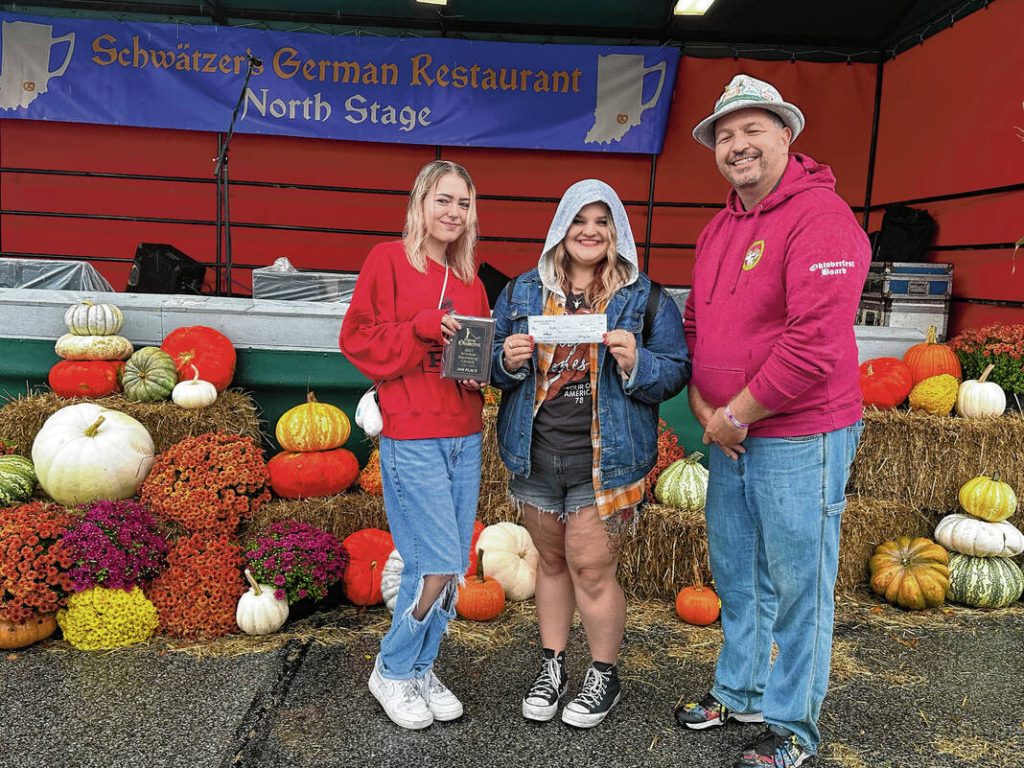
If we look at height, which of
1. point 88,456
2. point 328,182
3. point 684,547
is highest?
point 328,182

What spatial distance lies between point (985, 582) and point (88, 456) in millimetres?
4156

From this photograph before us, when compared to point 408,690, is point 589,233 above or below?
above

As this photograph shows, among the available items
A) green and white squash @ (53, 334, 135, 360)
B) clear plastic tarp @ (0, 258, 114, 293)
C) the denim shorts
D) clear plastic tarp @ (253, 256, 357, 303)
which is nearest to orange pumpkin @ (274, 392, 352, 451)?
green and white squash @ (53, 334, 135, 360)

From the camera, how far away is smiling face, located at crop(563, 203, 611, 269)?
7.73 feet

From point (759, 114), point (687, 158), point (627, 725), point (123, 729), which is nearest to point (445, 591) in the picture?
point (627, 725)

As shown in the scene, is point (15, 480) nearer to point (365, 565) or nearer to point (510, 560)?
point (365, 565)

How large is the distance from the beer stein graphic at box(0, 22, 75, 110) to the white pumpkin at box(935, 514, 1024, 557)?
310 inches

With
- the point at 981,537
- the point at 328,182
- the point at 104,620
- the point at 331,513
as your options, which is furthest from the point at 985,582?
the point at 328,182

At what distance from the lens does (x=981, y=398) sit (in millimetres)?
3980

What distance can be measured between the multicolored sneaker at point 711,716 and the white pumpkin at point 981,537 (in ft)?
6.16

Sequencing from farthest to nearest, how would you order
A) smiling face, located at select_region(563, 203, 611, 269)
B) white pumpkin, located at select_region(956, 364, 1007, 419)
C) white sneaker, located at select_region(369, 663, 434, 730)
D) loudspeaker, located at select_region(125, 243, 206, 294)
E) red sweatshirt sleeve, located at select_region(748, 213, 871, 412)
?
1. loudspeaker, located at select_region(125, 243, 206, 294)
2. white pumpkin, located at select_region(956, 364, 1007, 419)
3. white sneaker, located at select_region(369, 663, 434, 730)
4. smiling face, located at select_region(563, 203, 611, 269)
5. red sweatshirt sleeve, located at select_region(748, 213, 871, 412)

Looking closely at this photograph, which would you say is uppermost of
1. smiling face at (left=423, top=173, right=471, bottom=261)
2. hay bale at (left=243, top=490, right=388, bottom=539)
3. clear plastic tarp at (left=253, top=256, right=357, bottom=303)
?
smiling face at (left=423, top=173, right=471, bottom=261)

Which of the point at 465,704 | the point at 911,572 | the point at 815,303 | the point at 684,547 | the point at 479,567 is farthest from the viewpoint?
the point at 911,572

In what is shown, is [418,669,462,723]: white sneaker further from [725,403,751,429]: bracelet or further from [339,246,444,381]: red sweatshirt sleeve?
[725,403,751,429]: bracelet
